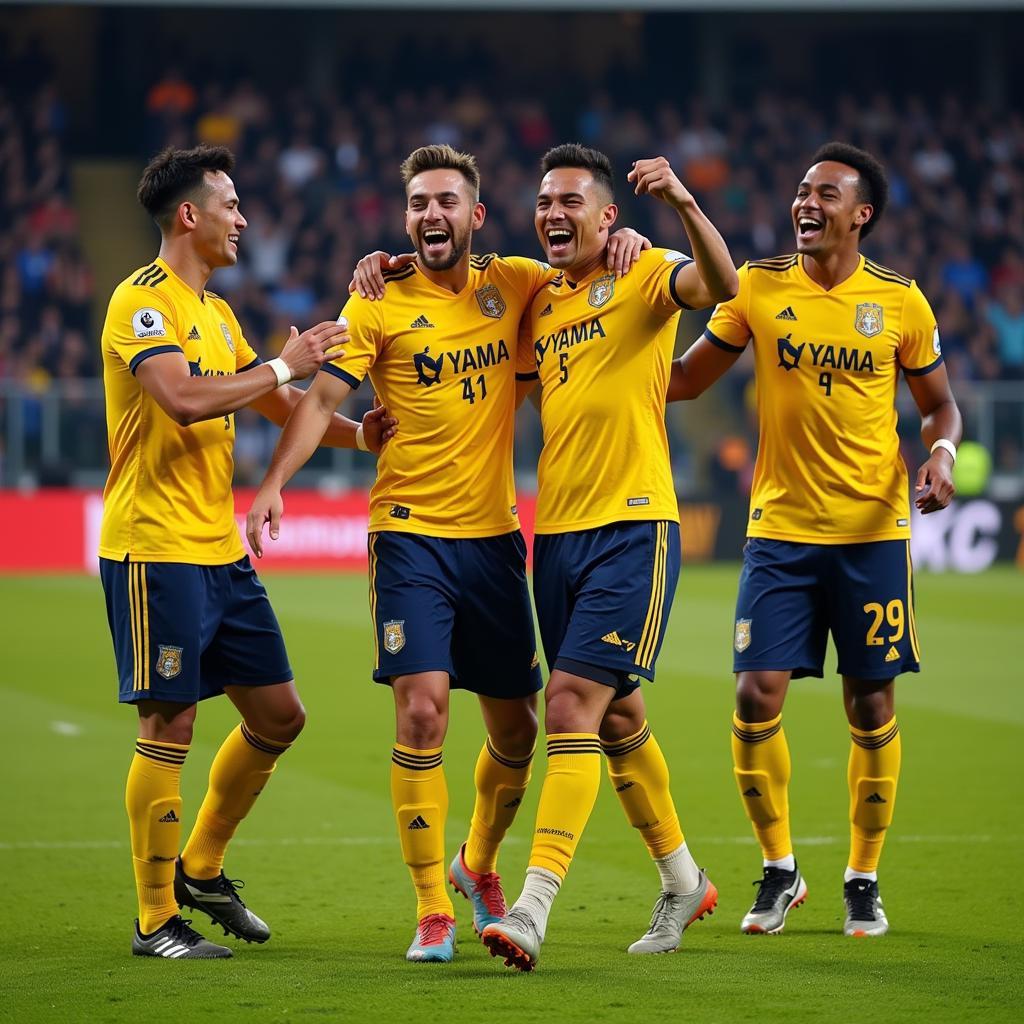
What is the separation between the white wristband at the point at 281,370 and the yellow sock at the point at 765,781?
1917mm

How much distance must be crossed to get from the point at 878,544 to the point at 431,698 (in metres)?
1.68

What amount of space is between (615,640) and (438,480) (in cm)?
78

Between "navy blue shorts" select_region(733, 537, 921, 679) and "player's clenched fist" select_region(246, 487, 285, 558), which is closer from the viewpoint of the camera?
"player's clenched fist" select_region(246, 487, 285, 558)

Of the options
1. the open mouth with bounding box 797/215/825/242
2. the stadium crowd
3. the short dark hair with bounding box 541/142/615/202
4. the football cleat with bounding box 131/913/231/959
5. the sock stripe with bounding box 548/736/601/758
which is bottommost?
the football cleat with bounding box 131/913/231/959

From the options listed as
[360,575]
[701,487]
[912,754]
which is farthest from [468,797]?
[701,487]

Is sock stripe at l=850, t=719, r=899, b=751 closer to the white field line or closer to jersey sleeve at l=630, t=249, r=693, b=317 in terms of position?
the white field line

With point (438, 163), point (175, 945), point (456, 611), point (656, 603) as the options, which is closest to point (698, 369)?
point (656, 603)

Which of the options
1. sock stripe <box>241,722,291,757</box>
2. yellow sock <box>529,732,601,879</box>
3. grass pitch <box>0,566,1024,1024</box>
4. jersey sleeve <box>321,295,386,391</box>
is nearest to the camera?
grass pitch <box>0,566,1024,1024</box>

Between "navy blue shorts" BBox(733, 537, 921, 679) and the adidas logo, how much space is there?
707 millimetres

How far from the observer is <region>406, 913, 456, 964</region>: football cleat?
543cm

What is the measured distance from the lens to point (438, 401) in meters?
5.80

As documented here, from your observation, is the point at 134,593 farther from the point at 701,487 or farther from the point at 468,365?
the point at 701,487

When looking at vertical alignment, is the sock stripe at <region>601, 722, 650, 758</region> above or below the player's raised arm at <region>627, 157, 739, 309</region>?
below

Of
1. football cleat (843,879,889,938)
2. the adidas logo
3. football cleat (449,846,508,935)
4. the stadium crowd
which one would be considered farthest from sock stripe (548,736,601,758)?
the stadium crowd
